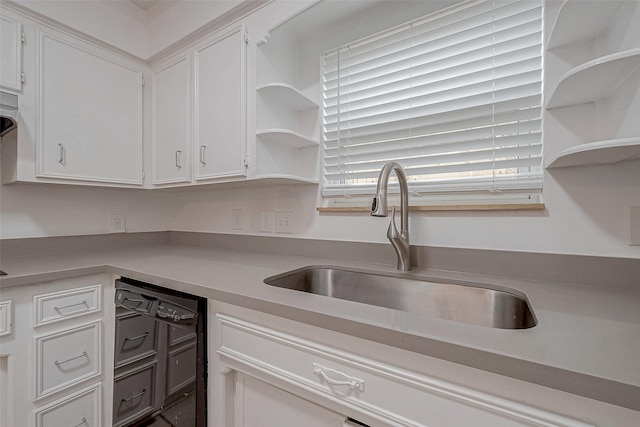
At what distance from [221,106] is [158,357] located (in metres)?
1.20

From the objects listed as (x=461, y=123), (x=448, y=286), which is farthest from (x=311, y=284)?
(x=461, y=123)

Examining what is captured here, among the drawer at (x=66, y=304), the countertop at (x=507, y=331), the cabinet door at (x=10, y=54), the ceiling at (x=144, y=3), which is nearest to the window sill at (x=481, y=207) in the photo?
the countertop at (x=507, y=331)

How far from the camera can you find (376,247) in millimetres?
1296

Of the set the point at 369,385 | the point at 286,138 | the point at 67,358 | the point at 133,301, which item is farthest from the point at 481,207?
the point at 67,358

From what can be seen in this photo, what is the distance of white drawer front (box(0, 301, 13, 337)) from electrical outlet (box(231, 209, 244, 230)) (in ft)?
3.36

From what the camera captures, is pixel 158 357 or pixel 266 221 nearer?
pixel 158 357

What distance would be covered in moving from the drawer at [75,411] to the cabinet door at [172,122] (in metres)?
1.13

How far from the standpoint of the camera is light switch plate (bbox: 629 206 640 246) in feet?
2.77

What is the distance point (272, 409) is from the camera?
0.83 m

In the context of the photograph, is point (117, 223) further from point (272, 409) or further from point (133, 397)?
point (272, 409)

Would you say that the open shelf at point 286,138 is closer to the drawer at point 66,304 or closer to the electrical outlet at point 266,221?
the electrical outlet at point 266,221

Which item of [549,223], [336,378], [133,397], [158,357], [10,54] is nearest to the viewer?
[336,378]

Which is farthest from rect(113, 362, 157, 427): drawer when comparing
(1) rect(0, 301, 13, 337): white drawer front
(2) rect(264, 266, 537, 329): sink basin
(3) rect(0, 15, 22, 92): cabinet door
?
(3) rect(0, 15, 22, 92): cabinet door

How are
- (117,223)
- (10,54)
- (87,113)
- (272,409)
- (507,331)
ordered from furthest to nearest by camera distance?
(117,223), (87,113), (10,54), (272,409), (507,331)
